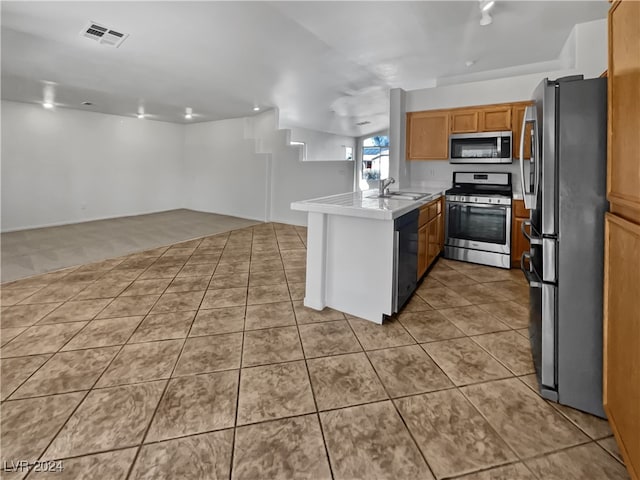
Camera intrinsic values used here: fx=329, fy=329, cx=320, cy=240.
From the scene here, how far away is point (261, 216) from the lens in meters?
7.71

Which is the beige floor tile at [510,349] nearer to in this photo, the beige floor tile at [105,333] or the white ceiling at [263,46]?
the beige floor tile at [105,333]

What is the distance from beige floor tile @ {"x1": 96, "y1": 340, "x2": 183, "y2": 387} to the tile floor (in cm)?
1

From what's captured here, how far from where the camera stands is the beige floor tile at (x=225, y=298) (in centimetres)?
295

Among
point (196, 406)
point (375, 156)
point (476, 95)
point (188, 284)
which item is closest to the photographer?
point (196, 406)

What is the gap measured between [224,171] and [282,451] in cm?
783

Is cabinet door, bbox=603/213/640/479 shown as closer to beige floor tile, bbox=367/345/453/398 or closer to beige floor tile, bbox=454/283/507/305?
beige floor tile, bbox=367/345/453/398

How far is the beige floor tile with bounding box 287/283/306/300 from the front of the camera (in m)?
3.12

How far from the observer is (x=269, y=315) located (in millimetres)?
2738

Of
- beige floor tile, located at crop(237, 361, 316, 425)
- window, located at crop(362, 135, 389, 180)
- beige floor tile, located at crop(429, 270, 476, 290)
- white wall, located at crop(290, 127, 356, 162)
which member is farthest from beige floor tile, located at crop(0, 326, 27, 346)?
window, located at crop(362, 135, 389, 180)

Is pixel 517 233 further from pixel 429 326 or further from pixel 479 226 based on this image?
pixel 429 326

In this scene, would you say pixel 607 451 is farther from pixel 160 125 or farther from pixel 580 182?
pixel 160 125

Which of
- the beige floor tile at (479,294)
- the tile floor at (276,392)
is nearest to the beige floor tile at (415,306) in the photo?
the tile floor at (276,392)

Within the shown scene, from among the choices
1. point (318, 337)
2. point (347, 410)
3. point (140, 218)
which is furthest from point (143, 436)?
point (140, 218)

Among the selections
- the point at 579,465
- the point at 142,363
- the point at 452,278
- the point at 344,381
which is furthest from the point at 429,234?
the point at 142,363
